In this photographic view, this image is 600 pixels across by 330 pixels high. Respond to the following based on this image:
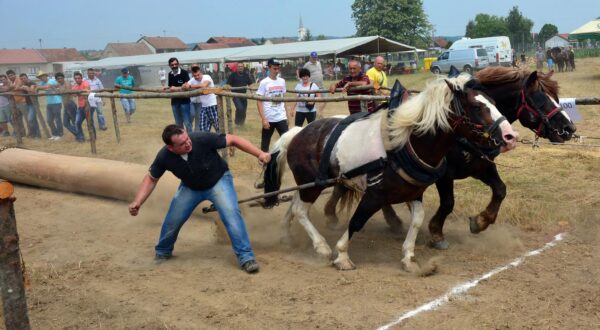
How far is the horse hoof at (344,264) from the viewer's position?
493 cm

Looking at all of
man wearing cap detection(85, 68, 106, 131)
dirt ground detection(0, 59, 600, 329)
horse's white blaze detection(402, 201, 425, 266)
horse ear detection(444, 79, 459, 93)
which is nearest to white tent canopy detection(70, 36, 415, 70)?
man wearing cap detection(85, 68, 106, 131)

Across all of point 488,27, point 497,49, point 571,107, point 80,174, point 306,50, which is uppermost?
point 488,27

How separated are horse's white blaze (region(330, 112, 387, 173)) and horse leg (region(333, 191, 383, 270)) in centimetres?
32

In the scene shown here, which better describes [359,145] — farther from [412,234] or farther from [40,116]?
[40,116]

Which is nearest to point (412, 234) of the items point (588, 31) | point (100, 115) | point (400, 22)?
point (100, 115)

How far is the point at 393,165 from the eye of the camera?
4590mm

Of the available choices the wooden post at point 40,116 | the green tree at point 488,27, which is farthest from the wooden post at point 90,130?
the green tree at point 488,27

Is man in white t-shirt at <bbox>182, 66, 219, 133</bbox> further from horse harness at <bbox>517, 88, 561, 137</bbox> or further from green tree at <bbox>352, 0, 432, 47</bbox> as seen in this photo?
green tree at <bbox>352, 0, 432, 47</bbox>

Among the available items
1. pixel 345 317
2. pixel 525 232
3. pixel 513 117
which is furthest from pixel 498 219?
pixel 345 317

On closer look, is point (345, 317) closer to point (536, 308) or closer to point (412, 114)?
point (536, 308)

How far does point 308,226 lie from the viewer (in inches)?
217

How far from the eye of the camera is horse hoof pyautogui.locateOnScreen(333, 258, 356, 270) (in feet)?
16.2

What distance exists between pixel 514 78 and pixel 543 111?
39 centimetres

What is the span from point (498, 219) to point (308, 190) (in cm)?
220
